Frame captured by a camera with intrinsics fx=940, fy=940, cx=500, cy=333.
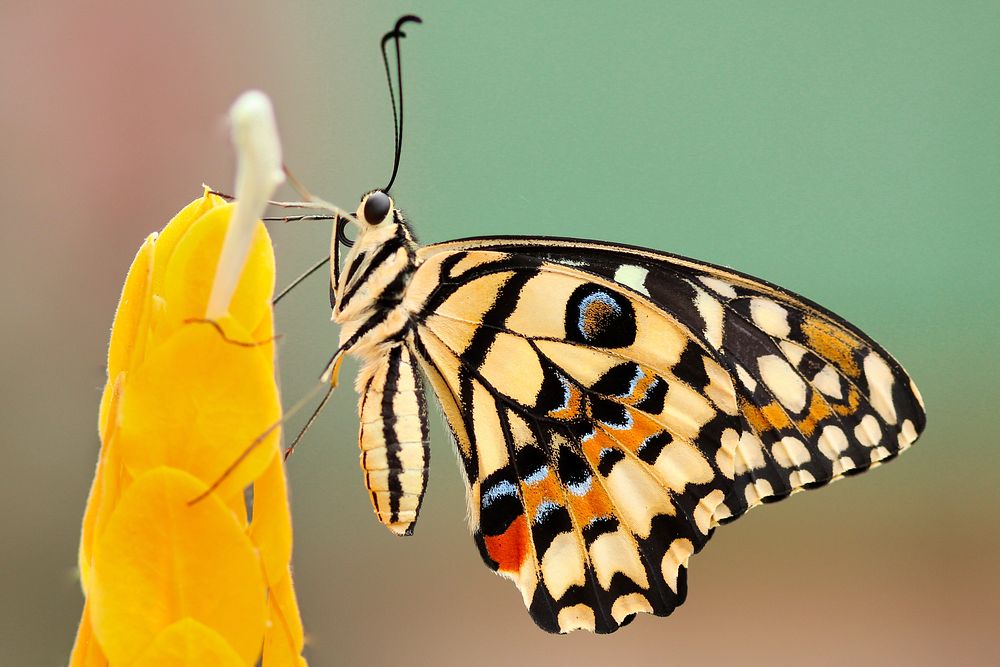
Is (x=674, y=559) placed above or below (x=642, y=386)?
below

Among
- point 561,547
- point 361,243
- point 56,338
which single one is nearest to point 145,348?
point 361,243

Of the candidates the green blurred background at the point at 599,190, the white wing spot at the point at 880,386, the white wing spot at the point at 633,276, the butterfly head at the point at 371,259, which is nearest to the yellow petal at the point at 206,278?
the butterfly head at the point at 371,259

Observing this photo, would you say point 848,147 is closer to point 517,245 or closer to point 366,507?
point 366,507

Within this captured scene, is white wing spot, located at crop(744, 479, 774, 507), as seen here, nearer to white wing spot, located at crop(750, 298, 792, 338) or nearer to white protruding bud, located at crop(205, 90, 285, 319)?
white wing spot, located at crop(750, 298, 792, 338)

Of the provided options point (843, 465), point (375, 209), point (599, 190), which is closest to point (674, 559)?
point (843, 465)

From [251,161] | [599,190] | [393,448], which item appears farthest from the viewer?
[599,190]

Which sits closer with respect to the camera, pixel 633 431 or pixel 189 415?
pixel 189 415

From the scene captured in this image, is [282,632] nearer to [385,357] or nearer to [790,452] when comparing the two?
[385,357]
